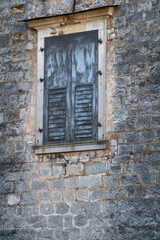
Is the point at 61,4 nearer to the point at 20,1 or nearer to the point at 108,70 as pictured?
the point at 20,1

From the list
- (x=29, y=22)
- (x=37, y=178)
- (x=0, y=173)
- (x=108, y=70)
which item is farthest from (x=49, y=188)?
(x=29, y=22)

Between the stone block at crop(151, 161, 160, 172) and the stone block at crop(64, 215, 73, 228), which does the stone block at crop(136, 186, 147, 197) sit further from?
the stone block at crop(64, 215, 73, 228)

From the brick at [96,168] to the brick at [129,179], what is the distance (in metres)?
0.31

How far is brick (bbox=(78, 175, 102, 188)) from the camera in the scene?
9508 mm

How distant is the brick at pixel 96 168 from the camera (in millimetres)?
9531

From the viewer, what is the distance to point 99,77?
9852 millimetres

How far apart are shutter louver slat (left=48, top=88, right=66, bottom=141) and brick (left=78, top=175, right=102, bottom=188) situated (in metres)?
0.74

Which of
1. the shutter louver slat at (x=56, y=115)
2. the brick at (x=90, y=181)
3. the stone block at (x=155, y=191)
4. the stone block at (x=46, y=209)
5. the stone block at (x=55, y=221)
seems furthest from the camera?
the shutter louver slat at (x=56, y=115)

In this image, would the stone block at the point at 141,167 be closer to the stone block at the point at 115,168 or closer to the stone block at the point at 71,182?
the stone block at the point at 115,168

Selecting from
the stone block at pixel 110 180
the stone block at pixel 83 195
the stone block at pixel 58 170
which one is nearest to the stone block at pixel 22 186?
the stone block at pixel 58 170

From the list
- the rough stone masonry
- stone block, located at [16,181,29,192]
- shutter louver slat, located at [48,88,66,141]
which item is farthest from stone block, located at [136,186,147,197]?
stone block, located at [16,181,29,192]

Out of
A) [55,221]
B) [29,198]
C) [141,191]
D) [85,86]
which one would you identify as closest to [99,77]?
[85,86]

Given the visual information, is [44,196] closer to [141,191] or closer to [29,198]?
[29,198]

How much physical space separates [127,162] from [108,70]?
1.45m
